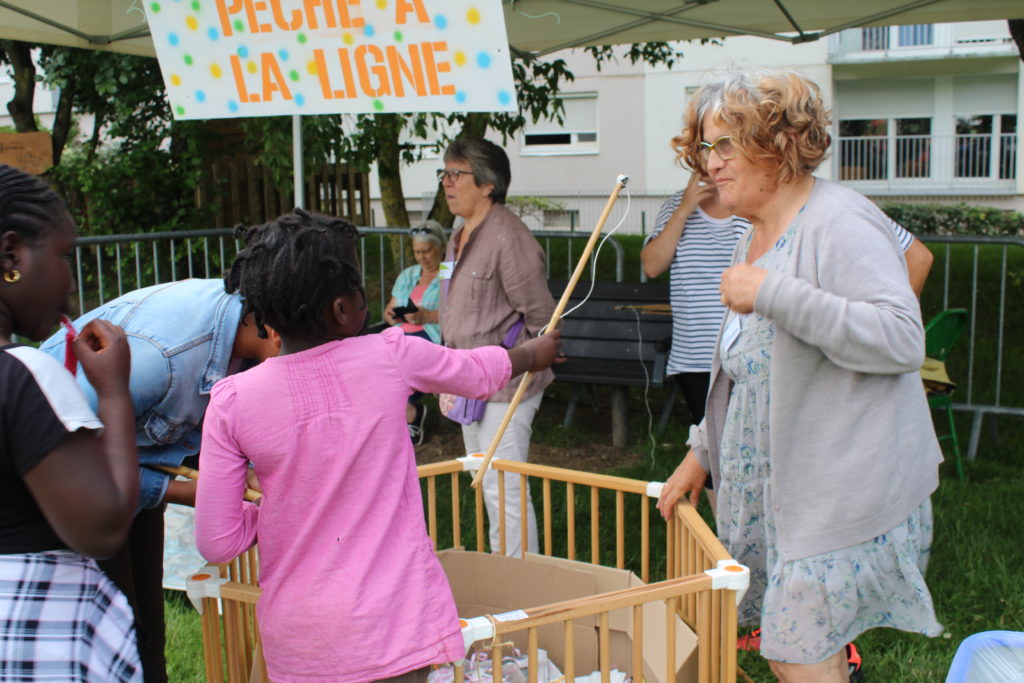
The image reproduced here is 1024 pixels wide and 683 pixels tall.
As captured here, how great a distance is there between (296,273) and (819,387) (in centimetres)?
100

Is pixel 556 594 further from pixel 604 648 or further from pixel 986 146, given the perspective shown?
pixel 986 146

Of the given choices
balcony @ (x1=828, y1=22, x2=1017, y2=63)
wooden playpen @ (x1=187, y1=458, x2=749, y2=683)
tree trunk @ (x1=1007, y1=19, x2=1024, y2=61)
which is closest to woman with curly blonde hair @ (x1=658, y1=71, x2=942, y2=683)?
wooden playpen @ (x1=187, y1=458, x2=749, y2=683)

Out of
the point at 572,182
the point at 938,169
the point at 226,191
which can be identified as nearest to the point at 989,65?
the point at 938,169

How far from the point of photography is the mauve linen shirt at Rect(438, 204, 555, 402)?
3414 millimetres

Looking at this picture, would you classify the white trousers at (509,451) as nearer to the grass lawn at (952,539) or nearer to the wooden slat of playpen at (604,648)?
the grass lawn at (952,539)

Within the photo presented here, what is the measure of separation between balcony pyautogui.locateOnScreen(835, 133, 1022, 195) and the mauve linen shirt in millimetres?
21306

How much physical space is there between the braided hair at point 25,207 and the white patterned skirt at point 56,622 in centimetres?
50

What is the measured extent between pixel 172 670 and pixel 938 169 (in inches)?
932

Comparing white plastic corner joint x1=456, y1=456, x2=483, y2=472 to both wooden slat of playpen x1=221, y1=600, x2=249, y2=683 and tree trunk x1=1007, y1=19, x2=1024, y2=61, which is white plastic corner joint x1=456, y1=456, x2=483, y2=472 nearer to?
Answer: wooden slat of playpen x1=221, y1=600, x2=249, y2=683

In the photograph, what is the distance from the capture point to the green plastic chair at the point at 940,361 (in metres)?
4.84

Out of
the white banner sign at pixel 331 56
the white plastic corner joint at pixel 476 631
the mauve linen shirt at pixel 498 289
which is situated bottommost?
the white plastic corner joint at pixel 476 631

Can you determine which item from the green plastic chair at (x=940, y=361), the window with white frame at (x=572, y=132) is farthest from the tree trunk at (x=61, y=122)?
the window with white frame at (x=572, y=132)

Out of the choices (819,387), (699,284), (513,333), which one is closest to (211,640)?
(819,387)

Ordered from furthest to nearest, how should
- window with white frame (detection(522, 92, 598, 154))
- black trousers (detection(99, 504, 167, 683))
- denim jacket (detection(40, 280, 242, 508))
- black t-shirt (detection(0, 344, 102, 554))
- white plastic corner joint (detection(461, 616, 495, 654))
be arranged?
window with white frame (detection(522, 92, 598, 154)) → black trousers (detection(99, 504, 167, 683)) → denim jacket (detection(40, 280, 242, 508)) → white plastic corner joint (detection(461, 616, 495, 654)) → black t-shirt (detection(0, 344, 102, 554))
